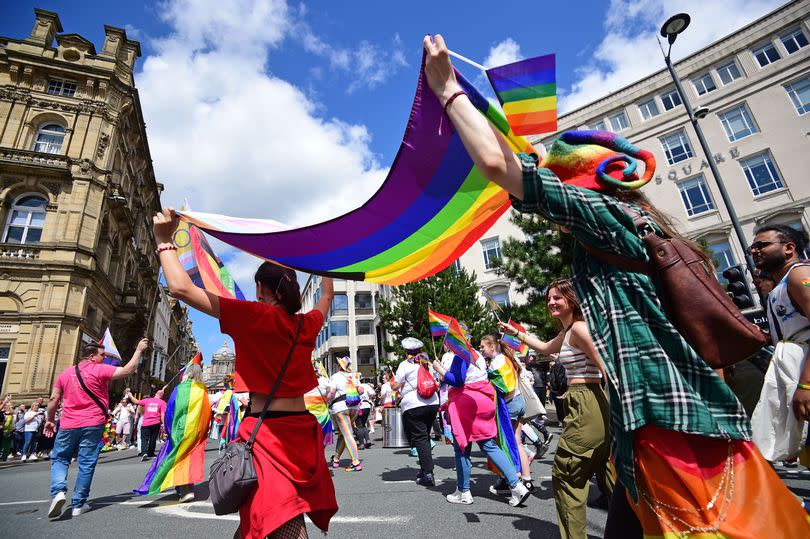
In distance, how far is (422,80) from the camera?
234cm

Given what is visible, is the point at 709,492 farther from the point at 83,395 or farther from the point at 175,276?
the point at 83,395

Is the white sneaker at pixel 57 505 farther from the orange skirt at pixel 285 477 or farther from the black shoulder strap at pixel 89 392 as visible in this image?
the orange skirt at pixel 285 477

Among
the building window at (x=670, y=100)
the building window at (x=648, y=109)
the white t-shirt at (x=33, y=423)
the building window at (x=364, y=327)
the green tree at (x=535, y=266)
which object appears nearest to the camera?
the white t-shirt at (x=33, y=423)

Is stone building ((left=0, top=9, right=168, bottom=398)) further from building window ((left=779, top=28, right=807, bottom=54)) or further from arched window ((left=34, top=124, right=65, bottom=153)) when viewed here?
building window ((left=779, top=28, right=807, bottom=54))

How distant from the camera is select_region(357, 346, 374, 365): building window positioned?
4916cm

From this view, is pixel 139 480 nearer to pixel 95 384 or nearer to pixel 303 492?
pixel 95 384

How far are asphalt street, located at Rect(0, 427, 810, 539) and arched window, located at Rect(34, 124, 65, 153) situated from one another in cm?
2286

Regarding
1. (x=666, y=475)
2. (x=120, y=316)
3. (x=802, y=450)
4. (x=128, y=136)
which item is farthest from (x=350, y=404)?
(x=128, y=136)

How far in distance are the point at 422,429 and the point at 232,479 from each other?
4786mm

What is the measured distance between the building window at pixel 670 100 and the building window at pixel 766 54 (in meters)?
3.88

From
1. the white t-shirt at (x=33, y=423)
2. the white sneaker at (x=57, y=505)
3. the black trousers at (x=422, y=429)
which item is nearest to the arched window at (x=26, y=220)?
the white t-shirt at (x=33, y=423)

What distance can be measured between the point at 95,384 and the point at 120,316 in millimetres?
25528

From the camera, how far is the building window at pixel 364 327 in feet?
162

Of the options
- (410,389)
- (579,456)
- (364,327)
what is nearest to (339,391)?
(410,389)
